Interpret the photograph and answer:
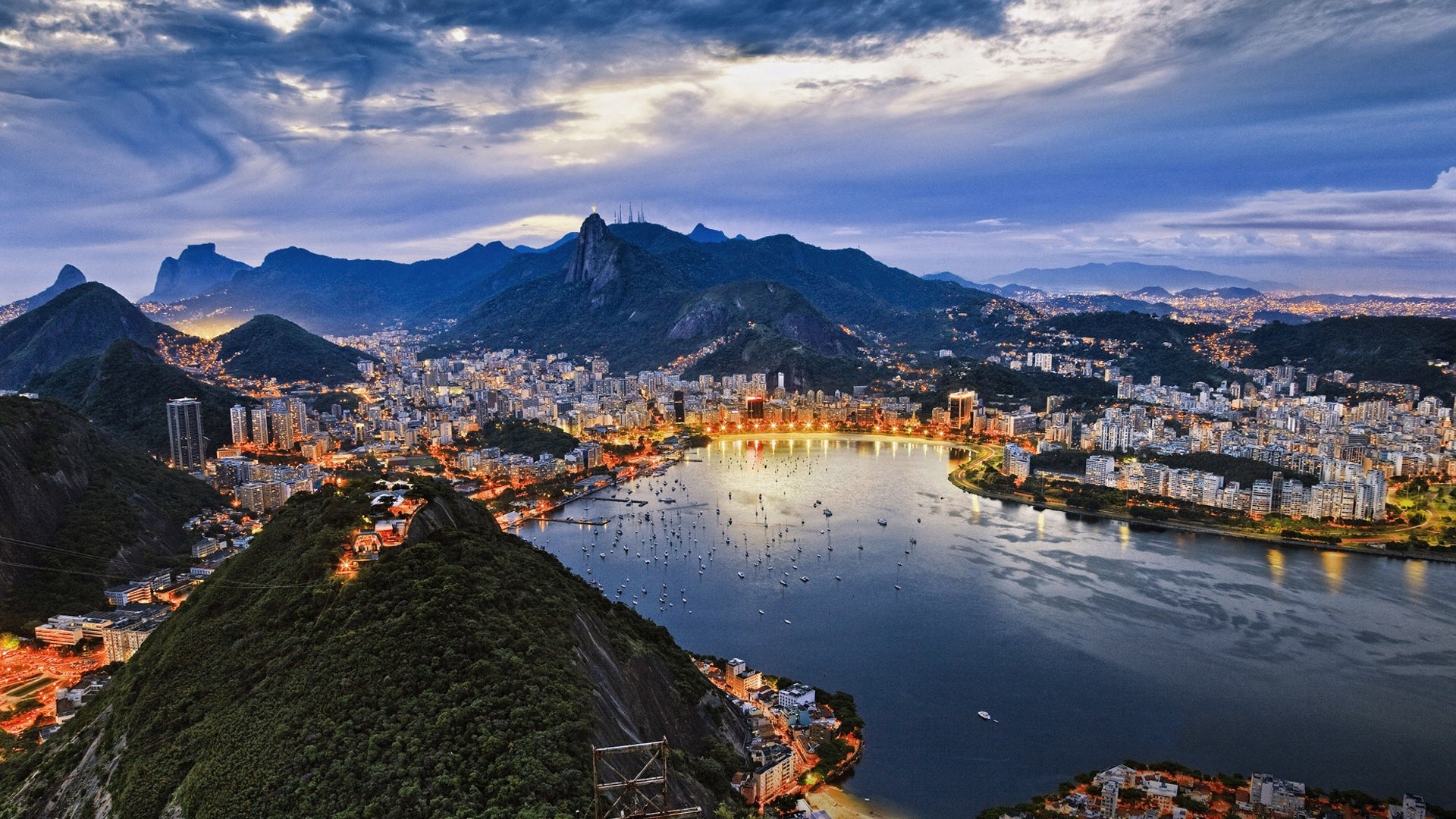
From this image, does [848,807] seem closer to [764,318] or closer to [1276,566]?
[1276,566]

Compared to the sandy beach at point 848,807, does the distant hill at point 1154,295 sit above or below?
→ above

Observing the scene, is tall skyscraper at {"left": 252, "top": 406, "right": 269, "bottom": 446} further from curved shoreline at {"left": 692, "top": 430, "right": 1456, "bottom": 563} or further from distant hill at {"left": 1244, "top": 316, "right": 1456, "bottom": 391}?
distant hill at {"left": 1244, "top": 316, "right": 1456, "bottom": 391}

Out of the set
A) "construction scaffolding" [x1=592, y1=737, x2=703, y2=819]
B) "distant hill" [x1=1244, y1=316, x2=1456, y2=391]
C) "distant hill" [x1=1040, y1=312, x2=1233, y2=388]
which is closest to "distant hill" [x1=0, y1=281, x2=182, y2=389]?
"construction scaffolding" [x1=592, y1=737, x2=703, y2=819]

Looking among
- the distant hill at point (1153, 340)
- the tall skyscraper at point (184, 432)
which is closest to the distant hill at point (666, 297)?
the distant hill at point (1153, 340)

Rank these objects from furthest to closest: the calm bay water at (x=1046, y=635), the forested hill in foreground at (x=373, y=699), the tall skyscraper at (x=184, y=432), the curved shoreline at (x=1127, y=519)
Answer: the tall skyscraper at (x=184, y=432) < the curved shoreline at (x=1127, y=519) < the calm bay water at (x=1046, y=635) < the forested hill in foreground at (x=373, y=699)

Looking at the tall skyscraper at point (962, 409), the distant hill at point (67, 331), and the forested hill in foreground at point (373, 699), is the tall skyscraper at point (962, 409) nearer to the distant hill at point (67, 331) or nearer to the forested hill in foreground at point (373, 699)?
the forested hill in foreground at point (373, 699)

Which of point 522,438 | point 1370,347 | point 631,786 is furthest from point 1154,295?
point 631,786

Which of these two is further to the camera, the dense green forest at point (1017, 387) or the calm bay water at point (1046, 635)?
the dense green forest at point (1017, 387)
